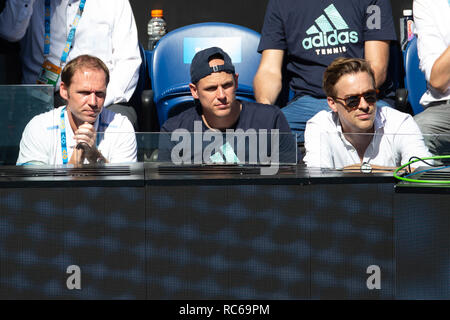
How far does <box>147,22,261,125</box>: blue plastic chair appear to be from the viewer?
3.74m

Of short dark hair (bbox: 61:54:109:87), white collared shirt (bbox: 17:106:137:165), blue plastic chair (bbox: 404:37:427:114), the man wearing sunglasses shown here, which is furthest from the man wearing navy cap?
blue plastic chair (bbox: 404:37:427:114)

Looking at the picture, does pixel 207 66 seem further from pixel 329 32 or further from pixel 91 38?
pixel 91 38

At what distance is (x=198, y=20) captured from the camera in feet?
14.5

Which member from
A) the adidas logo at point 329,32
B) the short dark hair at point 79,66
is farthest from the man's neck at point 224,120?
the adidas logo at point 329,32

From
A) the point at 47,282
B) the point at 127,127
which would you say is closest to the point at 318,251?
the point at 47,282

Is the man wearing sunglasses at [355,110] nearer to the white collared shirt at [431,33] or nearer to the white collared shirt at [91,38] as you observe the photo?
the white collared shirt at [431,33]

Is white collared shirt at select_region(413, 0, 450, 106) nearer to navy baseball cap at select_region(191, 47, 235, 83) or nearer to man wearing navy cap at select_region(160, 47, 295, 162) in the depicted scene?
man wearing navy cap at select_region(160, 47, 295, 162)

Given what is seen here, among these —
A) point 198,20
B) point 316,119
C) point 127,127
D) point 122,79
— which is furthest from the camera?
point 198,20

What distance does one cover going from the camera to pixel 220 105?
2701mm

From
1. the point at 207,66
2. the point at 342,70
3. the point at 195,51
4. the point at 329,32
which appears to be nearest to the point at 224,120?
the point at 207,66

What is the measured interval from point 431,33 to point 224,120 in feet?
4.19

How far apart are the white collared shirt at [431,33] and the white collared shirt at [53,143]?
2.01 meters
